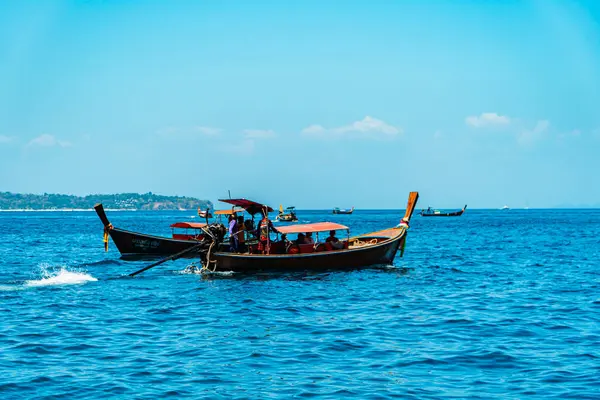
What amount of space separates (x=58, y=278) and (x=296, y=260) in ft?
38.0

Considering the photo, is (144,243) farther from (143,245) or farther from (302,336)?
(302,336)

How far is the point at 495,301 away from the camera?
23906mm

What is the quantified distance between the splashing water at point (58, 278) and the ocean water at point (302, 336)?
105 millimetres

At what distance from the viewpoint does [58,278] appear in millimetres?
31234

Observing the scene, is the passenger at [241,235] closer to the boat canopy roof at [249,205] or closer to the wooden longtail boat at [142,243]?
the boat canopy roof at [249,205]

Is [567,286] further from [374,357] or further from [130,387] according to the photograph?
[130,387]

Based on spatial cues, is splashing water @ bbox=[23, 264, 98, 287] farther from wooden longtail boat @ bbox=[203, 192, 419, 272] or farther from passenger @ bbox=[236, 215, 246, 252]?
passenger @ bbox=[236, 215, 246, 252]

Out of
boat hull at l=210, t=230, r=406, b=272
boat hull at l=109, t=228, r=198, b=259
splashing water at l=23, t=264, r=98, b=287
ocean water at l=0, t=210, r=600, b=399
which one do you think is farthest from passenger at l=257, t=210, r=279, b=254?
boat hull at l=109, t=228, r=198, b=259

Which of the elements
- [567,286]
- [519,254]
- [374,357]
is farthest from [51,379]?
[519,254]

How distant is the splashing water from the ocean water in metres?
0.11

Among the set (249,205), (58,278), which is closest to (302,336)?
(249,205)

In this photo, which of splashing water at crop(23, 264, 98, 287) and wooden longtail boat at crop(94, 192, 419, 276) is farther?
wooden longtail boat at crop(94, 192, 419, 276)

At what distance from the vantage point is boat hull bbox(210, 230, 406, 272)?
31.5 metres

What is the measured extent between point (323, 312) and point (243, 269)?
36.3 ft
